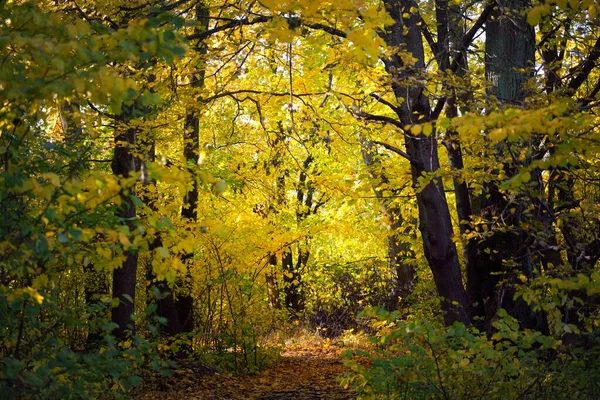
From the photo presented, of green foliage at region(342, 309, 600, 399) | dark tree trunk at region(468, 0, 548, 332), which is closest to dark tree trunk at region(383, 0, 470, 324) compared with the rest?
dark tree trunk at region(468, 0, 548, 332)

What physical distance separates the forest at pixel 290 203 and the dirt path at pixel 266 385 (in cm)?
5

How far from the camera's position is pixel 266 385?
29.6 feet

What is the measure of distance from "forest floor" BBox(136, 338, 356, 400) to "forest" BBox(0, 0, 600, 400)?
5 cm

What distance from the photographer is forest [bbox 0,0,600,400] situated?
125 inches

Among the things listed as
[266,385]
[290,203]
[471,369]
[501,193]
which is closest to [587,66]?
[501,193]

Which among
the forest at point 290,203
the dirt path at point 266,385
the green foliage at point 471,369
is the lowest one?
the dirt path at point 266,385

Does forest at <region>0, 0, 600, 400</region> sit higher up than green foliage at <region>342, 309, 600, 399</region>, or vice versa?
forest at <region>0, 0, 600, 400</region>

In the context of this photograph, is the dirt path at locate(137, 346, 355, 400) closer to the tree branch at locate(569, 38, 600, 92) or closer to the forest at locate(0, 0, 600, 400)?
the forest at locate(0, 0, 600, 400)

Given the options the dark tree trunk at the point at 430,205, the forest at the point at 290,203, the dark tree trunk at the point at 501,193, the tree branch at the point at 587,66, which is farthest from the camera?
the dark tree trunk at the point at 430,205

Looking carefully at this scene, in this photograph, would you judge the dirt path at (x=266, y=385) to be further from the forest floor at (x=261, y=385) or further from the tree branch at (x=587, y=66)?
the tree branch at (x=587, y=66)

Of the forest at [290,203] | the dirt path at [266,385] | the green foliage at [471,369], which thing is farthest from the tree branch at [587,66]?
the dirt path at [266,385]

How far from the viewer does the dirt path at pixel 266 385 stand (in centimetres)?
808

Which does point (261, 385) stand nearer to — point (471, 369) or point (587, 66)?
point (471, 369)

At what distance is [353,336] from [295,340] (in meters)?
1.31
